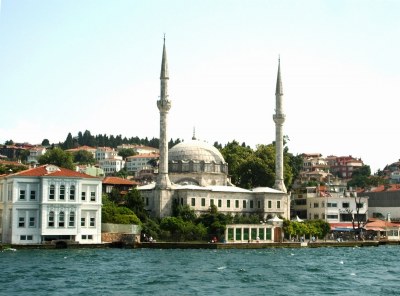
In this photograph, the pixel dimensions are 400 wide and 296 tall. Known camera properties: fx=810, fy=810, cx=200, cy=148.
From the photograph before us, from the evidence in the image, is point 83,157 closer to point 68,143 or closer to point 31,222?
point 68,143

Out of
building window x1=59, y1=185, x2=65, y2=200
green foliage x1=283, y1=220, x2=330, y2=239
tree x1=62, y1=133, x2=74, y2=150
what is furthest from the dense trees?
tree x1=62, y1=133, x2=74, y2=150

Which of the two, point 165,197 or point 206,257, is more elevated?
point 165,197

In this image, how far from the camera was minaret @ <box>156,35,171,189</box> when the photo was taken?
64375 millimetres

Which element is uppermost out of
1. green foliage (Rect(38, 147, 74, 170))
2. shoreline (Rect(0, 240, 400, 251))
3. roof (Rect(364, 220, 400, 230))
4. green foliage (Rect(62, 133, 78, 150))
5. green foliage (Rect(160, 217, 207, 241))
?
green foliage (Rect(62, 133, 78, 150))

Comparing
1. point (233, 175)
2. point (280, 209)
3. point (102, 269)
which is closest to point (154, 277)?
point (102, 269)

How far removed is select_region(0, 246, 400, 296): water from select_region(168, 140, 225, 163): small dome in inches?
815

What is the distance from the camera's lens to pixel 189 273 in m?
36.1

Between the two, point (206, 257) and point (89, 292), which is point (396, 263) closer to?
point (206, 257)

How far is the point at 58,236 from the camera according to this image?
2048 inches

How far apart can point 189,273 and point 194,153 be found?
118ft

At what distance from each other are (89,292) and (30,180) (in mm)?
23786

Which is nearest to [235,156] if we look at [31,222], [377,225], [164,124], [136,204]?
[377,225]

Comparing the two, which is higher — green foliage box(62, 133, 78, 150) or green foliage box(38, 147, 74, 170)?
green foliage box(62, 133, 78, 150)

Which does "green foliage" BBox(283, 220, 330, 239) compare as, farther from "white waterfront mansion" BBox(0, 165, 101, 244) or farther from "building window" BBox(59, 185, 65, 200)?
"building window" BBox(59, 185, 65, 200)
